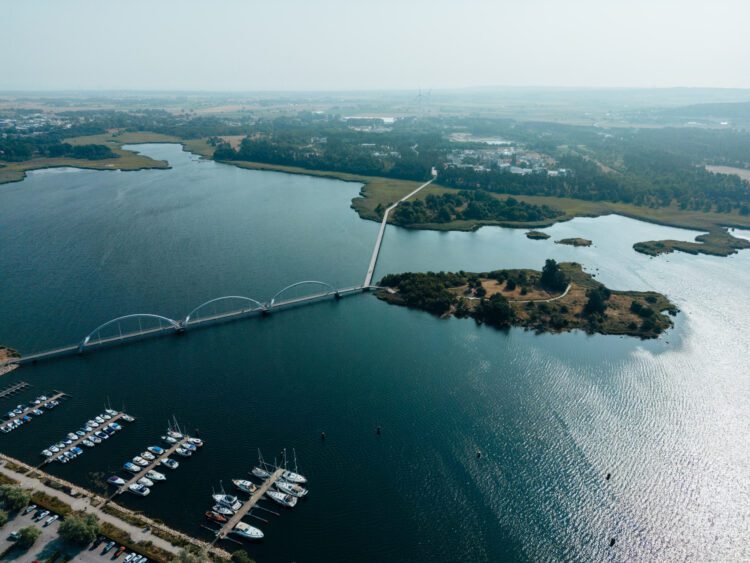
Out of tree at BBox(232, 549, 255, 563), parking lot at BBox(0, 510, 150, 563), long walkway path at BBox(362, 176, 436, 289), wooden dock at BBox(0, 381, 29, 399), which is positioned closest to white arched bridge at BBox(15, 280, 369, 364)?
long walkway path at BBox(362, 176, 436, 289)

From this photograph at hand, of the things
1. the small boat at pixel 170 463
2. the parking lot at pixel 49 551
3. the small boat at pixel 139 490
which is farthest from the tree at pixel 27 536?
the small boat at pixel 170 463

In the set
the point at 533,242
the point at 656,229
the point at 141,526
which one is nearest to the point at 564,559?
the point at 141,526

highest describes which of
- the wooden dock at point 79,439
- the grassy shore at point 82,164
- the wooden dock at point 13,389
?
the grassy shore at point 82,164

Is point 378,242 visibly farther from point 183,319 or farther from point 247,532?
point 247,532

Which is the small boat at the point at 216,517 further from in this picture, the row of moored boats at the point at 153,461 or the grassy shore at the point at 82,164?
the grassy shore at the point at 82,164

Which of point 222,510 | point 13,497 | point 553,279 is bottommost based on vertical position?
point 222,510

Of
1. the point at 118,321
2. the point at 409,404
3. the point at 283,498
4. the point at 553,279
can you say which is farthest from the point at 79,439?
the point at 553,279
